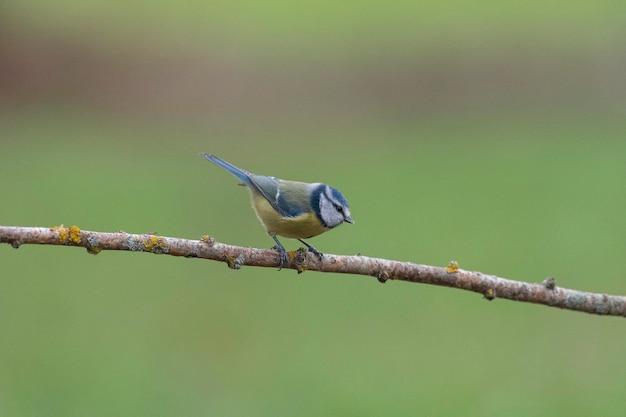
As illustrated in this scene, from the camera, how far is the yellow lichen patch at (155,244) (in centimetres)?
351

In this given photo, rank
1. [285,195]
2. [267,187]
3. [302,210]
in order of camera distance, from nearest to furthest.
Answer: [302,210] → [285,195] → [267,187]

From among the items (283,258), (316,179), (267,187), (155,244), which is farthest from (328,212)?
(316,179)

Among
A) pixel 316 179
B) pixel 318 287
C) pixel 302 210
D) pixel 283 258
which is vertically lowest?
pixel 318 287

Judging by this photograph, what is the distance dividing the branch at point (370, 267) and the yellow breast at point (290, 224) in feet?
1.62

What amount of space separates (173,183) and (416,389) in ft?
16.5

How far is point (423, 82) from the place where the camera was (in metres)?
14.4

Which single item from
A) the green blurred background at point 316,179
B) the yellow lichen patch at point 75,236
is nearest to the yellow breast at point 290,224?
the yellow lichen patch at point 75,236

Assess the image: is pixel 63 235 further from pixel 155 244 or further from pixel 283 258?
pixel 283 258

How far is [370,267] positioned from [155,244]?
3.29ft

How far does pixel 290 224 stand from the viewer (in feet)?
15.3

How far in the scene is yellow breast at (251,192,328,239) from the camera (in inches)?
182

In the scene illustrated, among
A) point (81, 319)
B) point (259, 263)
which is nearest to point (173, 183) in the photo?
point (81, 319)

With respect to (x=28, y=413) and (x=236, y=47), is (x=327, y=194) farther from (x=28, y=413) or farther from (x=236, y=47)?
(x=236, y=47)

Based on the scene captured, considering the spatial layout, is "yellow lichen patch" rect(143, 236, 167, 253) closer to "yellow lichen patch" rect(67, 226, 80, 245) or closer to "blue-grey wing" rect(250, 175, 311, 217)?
"yellow lichen patch" rect(67, 226, 80, 245)
